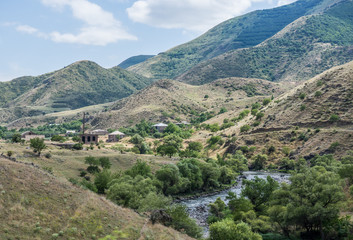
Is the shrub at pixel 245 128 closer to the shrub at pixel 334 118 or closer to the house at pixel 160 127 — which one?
the shrub at pixel 334 118

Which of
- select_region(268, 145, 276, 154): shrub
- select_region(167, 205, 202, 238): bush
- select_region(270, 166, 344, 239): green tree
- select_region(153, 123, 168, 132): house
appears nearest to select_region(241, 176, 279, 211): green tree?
select_region(270, 166, 344, 239): green tree

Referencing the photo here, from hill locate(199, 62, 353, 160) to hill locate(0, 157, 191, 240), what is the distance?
9056cm

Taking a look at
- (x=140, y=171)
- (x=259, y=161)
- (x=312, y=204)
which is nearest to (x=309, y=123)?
(x=259, y=161)

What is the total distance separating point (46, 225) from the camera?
31.8m

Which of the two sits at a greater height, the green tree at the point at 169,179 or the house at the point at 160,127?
the house at the point at 160,127

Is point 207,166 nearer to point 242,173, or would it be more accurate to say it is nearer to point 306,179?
point 242,173

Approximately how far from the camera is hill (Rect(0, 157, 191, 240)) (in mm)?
30920

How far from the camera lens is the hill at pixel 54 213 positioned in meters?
30.9

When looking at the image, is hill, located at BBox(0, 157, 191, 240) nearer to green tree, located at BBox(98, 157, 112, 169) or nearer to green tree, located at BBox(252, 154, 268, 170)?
green tree, located at BBox(98, 157, 112, 169)

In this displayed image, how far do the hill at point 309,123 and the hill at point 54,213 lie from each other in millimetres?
90559

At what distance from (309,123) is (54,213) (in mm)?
118132

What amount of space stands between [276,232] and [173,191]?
1297 inches

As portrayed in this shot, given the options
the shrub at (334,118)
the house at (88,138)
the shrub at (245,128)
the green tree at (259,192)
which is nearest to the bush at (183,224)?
the green tree at (259,192)

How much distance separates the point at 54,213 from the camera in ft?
112
